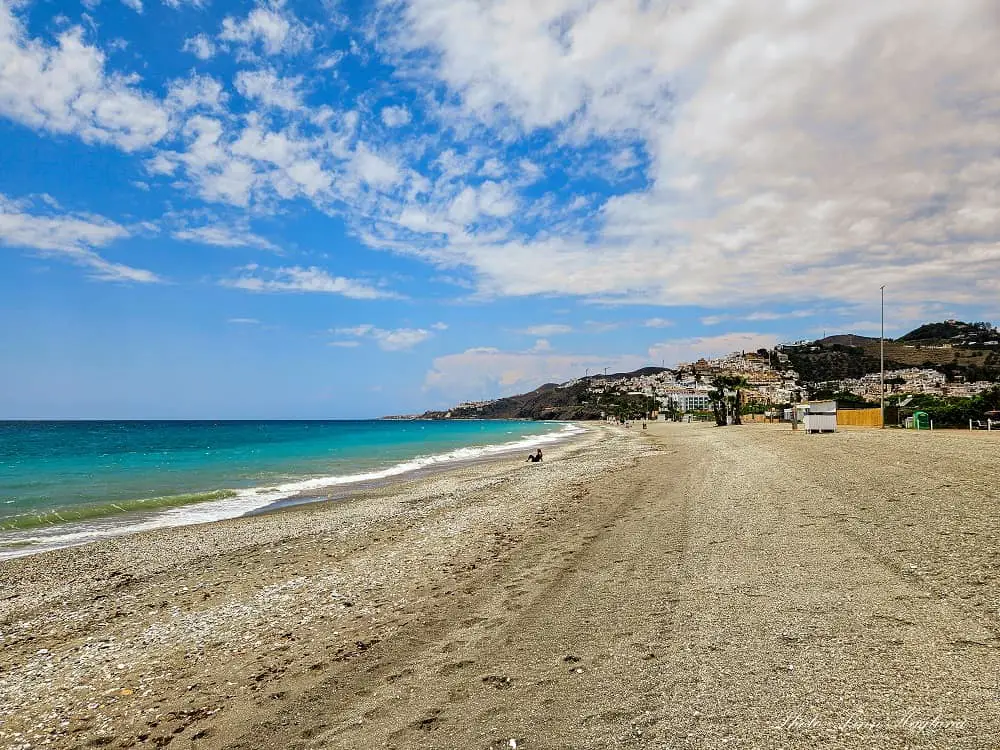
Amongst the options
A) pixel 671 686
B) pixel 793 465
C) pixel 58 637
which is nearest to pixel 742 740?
→ pixel 671 686

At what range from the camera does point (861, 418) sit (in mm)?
47031

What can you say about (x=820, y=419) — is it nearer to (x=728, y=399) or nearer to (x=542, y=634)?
(x=542, y=634)

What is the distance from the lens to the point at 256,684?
5.14 m

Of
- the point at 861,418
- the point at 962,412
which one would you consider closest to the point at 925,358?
the point at 861,418

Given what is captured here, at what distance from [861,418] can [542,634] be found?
5067 cm

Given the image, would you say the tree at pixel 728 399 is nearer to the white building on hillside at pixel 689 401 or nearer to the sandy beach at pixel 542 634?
the sandy beach at pixel 542 634

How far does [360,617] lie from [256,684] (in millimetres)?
1607

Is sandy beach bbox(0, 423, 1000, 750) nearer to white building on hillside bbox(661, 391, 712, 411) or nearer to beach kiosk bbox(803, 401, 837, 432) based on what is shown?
beach kiosk bbox(803, 401, 837, 432)

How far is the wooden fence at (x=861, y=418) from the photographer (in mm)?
43969

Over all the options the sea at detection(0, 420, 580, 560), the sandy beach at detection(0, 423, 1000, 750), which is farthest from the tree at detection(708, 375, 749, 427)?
the sandy beach at detection(0, 423, 1000, 750)

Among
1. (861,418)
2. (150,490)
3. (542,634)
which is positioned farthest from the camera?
(861,418)

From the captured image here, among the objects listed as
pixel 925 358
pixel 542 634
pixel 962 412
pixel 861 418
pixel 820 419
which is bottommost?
pixel 542 634

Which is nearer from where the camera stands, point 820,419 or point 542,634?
point 542,634

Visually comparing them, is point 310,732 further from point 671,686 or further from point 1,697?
point 1,697
